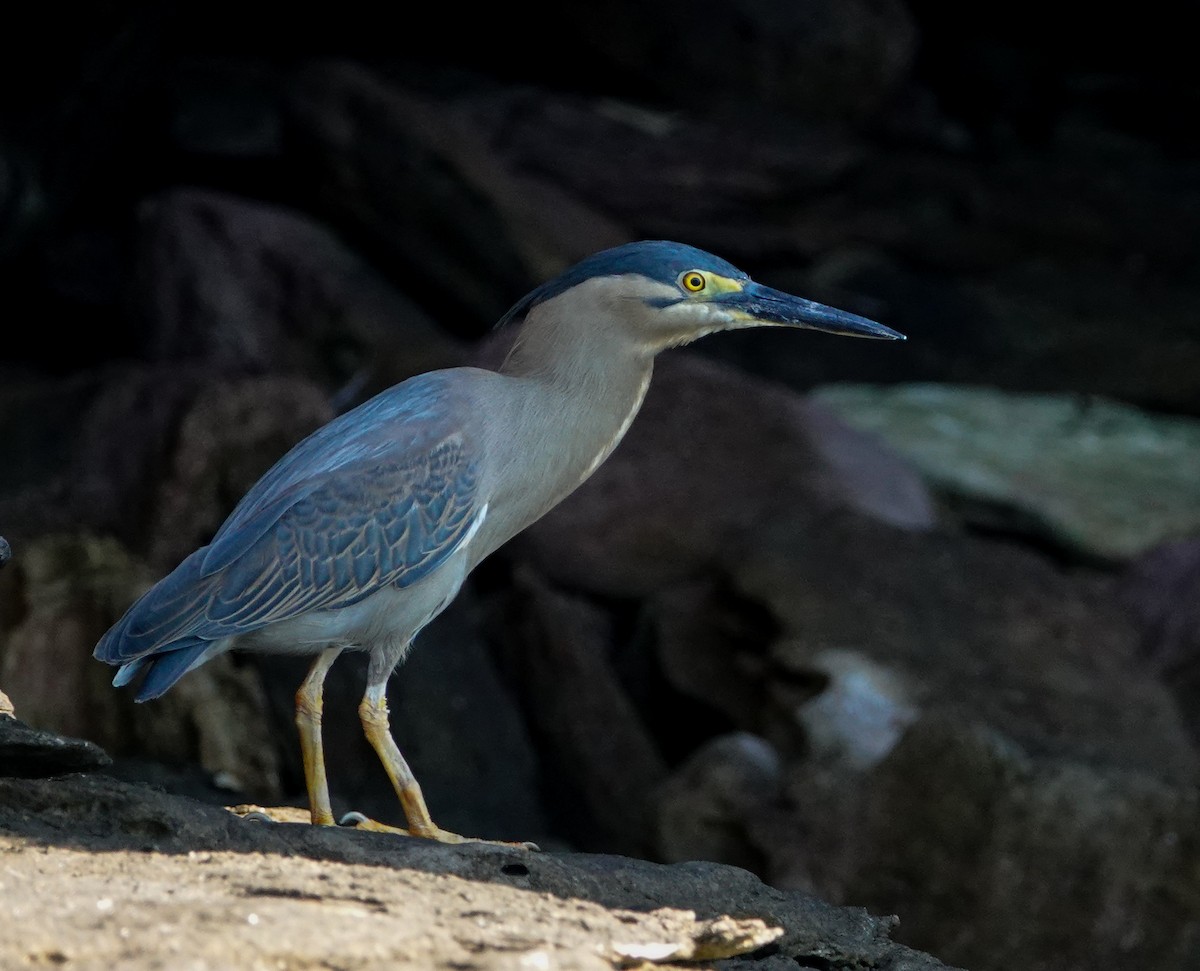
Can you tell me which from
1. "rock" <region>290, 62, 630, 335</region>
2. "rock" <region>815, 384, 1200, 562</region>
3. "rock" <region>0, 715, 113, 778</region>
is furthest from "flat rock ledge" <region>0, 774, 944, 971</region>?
"rock" <region>290, 62, 630, 335</region>

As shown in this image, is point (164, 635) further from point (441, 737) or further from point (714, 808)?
point (441, 737)

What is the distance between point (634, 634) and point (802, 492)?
3.04ft

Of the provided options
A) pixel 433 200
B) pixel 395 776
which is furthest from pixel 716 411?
pixel 395 776

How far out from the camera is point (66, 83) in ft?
26.8

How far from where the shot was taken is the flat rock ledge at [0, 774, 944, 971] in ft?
8.84

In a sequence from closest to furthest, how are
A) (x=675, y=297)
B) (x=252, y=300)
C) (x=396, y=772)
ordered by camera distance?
(x=396, y=772), (x=675, y=297), (x=252, y=300)

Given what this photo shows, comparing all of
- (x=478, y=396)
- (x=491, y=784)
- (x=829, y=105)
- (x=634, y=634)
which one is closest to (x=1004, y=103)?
(x=829, y=105)

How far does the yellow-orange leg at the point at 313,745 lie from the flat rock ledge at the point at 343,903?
1.53 ft

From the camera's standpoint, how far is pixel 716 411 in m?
7.94

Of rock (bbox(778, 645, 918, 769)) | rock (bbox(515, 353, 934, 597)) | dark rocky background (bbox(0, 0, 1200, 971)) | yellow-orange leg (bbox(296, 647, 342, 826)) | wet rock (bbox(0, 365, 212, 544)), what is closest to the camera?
yellow-orange leg (bbox(296, 647, 342, 826))

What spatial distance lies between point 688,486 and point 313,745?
391 centimetres

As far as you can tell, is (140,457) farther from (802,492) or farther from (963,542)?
(963,542)

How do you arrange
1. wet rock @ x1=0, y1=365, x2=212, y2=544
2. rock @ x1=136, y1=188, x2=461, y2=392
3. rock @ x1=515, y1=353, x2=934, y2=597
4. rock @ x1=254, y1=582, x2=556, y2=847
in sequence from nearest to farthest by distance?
rock @ x1=254, y1=582, x2=556, y2=847 < wet rock @ x1=0, y1=365, x2=212, y2=544 < rock @ x1=515, y1=353, x2=934, y2=597 < rock @ x1=136, y1=188, x2=461, y2=392

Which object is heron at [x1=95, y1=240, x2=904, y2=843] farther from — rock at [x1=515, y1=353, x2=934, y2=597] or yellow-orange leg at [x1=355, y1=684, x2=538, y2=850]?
rock at [x1=515, y1=353, x2=934, y2=597]
